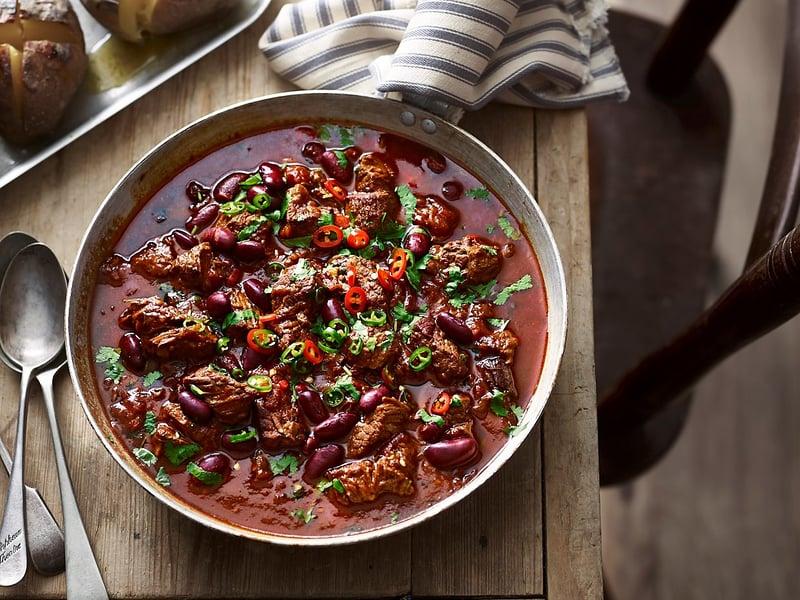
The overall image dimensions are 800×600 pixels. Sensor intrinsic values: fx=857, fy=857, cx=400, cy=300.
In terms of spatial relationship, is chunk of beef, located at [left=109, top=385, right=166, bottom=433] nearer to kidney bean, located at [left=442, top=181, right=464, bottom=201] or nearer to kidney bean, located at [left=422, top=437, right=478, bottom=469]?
kidney bean, located at [left=422, top=437, right=478, bottom=469]

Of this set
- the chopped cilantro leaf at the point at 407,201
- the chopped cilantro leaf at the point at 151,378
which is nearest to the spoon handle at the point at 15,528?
the chopped cilantro leaf at the point at 151,378

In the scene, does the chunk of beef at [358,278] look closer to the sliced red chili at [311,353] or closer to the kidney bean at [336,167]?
the sliced red chili at [311,353]

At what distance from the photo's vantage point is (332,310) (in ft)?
10.7

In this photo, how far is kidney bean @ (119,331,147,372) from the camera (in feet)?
10.4

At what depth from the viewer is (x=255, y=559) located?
3.19 m

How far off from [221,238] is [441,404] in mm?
1059

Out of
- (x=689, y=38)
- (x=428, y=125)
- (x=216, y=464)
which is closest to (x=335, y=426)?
(x=216, y=464)

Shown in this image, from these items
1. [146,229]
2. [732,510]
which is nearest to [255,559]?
[146,229]

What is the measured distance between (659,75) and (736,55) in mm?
2510

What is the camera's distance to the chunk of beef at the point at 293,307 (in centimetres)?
324

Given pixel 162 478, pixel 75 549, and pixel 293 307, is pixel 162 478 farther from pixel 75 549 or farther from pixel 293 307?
pixel 293 307

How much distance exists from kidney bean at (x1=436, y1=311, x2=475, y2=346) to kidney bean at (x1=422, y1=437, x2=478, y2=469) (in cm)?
38

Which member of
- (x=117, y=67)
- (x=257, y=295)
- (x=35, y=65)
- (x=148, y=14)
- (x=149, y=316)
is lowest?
(x=149, y=316)

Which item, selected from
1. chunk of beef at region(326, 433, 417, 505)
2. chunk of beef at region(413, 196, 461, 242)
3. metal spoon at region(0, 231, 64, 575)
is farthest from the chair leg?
metal spoon at region(0, 231, 64, 575)
